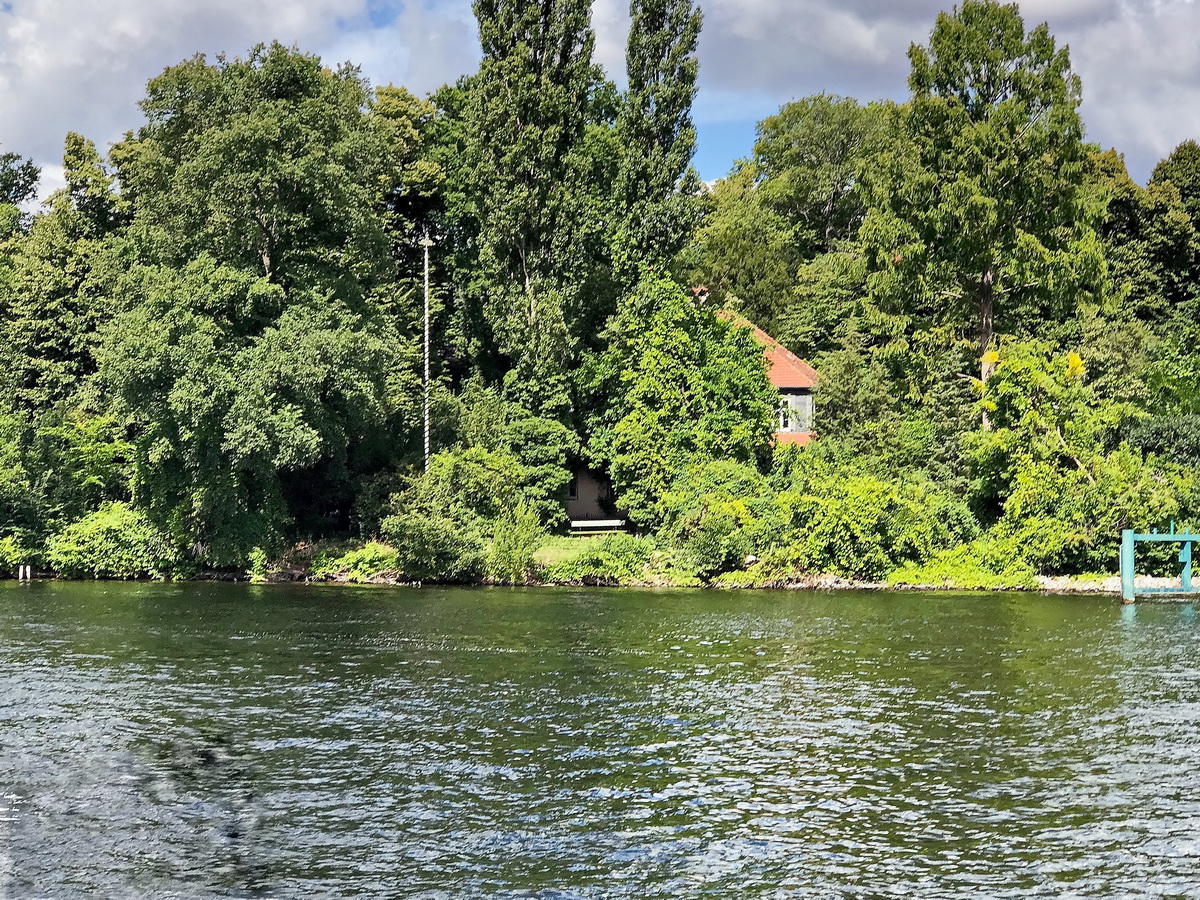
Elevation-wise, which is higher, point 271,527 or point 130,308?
point 130,308

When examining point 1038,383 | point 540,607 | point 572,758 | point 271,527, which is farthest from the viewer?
point 271,527

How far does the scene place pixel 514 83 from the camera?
2040 inches

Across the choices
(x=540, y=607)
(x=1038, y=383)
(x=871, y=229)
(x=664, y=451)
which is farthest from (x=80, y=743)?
(x=871, y=229)

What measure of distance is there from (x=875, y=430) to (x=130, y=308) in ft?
98.7

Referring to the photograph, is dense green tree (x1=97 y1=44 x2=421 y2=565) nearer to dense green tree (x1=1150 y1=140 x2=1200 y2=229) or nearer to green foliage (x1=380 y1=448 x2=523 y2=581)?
green foliage (x1=380 y1=448 x2=523 y2=581)

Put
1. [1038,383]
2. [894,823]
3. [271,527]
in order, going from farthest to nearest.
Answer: [271,527] → [1038,383] → [894,823]

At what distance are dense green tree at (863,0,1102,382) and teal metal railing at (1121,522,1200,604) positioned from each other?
33.8 feet

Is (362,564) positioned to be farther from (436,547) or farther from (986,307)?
(986,307)

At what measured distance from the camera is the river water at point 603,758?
50.8ft

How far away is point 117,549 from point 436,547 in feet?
44.4

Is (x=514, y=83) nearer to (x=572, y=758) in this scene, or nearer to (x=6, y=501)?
(x=6, y=501)

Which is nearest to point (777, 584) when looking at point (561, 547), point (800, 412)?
point (561, 547)

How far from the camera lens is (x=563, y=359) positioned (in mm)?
53156

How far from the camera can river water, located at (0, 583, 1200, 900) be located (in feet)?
50.8
